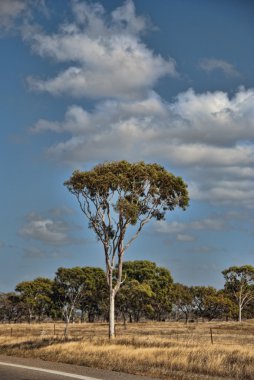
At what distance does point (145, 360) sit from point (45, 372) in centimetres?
405

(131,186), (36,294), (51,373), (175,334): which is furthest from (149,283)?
(51,373)

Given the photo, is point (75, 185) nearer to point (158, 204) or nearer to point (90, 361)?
point (158, 204)

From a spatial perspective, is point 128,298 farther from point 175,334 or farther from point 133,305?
point 175,334

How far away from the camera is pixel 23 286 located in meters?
88.4

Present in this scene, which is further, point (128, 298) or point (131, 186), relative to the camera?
point (128, 298)

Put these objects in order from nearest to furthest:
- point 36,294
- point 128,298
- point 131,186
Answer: point 131,186, point 128,298, point 36,294

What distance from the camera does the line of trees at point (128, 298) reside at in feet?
Result: 256

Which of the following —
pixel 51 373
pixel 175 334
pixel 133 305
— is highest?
pixel 133 305

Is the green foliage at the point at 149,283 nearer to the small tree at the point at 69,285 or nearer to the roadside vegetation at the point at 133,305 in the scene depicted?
the roadside vegetation at the point at 133,305

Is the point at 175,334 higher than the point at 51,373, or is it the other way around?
the point at 175,334

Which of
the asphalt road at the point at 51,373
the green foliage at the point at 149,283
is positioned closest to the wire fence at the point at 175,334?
the asphalt road at the point at 51,373

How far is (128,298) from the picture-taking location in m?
68.9

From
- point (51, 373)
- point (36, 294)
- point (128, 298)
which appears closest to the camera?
point (51, 373)

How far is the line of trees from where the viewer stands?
78.0 meters
